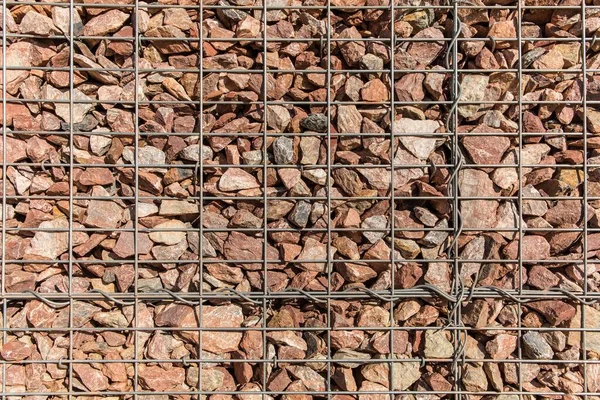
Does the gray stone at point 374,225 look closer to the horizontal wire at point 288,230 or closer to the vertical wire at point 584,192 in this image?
the horizontal wire at point 288,230

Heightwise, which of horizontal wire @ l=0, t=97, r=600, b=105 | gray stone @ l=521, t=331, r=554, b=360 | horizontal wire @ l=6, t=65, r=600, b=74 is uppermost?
horizontal wire @ l=6, t=65, r=600, b=74

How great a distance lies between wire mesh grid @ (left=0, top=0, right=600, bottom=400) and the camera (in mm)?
1469

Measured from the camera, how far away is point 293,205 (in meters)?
1.49

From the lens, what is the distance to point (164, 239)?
1480 mm

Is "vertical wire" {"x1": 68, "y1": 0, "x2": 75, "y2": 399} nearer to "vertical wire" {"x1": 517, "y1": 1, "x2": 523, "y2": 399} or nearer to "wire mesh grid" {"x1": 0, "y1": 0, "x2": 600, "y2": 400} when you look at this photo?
"wire mesh grid" {"x1": 0, "y1": 0, "x2": 600, "y2": 400}

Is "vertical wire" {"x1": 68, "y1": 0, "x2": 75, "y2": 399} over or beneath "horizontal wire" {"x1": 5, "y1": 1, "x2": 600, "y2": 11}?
beneath

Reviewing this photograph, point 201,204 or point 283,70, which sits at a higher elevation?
→ point 283,70

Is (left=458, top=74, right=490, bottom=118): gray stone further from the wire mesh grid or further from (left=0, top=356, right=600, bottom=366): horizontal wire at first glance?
(left=0, top=356, right=600, bottom=366): horizontal wire

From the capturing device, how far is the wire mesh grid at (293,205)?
1469 mm

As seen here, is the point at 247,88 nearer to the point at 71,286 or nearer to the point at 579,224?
the point at 71,286

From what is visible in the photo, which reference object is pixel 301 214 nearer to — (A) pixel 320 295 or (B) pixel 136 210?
(A) pixel 320 295

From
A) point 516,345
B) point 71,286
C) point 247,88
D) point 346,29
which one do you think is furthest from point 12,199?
point 516,345

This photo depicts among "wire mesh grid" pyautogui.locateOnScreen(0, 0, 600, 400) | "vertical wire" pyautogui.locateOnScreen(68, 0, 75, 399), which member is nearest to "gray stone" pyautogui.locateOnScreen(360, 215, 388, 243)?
"wire mesh grid" pyautogui.locateOnScreen(0, 0, 600, 400)

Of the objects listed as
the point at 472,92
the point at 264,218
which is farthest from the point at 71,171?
the point at 472,92
